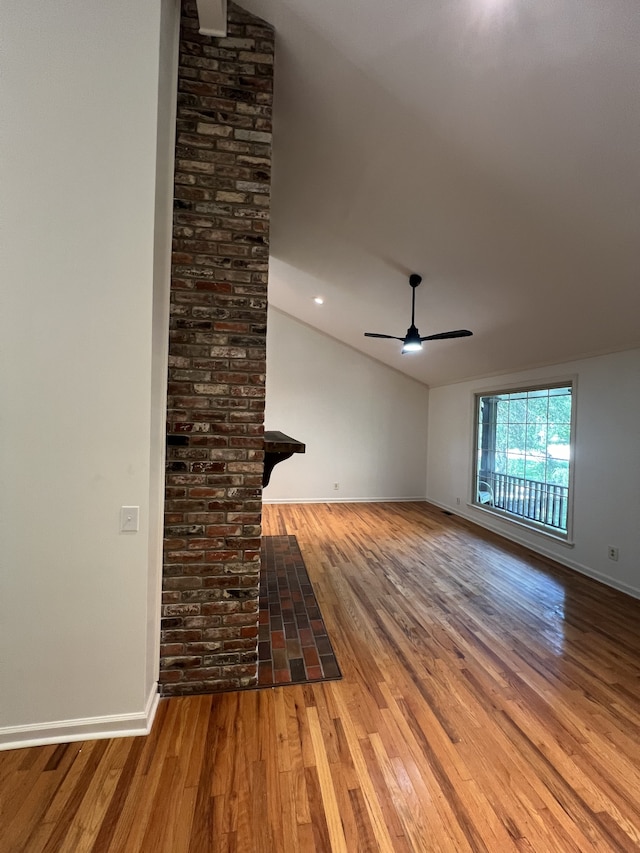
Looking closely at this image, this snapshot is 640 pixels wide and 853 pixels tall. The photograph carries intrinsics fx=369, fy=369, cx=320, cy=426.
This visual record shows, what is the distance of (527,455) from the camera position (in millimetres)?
4859

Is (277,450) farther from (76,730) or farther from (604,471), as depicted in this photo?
(604,471)

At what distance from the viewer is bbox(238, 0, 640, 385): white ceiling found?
64.7 inches

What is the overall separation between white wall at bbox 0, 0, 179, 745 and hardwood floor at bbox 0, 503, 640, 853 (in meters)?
0.32

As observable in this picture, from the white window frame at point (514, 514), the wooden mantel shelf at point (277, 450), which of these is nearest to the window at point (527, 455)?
the white window frame at point (514, 514)

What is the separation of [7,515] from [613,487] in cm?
450

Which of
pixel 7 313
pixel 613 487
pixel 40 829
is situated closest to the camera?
pixel 40 829

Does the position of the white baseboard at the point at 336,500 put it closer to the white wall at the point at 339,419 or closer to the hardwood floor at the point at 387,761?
the white wall at the point at 339,419

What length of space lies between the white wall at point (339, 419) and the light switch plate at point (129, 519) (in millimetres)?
4801

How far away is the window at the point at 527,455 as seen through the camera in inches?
170

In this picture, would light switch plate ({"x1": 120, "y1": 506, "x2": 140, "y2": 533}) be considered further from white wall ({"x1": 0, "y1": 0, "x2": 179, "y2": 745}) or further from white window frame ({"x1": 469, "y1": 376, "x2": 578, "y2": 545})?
white window frame ({"x1": 469, "y1": 376, "x2": 578, "y2": 545})

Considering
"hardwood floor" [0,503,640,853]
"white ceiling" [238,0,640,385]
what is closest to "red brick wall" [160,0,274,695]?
"hardwood floor" [0,503,640,853]

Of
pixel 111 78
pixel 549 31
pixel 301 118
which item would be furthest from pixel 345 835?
pixel 301 118

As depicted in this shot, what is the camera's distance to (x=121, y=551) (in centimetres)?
156

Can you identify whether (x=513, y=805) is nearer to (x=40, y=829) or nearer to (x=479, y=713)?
(x=479, y=713)
